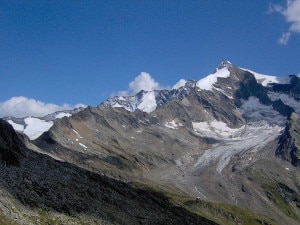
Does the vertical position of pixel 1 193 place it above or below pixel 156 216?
below

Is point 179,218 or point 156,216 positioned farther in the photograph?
point 179,218

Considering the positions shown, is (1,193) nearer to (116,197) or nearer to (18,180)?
(18,180)

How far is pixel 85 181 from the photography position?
97.9 meters

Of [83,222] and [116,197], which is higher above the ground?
[116,197]

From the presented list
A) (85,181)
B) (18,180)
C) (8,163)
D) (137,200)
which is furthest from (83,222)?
(137,200)

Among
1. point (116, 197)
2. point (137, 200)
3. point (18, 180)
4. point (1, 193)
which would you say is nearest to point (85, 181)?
point (116, 197)

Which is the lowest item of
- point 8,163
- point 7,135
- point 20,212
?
point 20,212

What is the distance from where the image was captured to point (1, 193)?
63.2 meters

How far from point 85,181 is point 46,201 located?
27.3m

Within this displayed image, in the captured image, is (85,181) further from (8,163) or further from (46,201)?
(46,201)

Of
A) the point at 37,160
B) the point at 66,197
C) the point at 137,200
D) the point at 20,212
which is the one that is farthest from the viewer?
the point at 137,200

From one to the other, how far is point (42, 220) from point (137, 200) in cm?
4827

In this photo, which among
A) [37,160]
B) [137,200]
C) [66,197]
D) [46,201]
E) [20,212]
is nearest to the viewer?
[20,212]

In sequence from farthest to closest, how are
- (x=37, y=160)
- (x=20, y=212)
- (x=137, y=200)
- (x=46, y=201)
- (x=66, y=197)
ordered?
1. (x=137, y=200)
2. (x=37, y=160)
3. (x=66, y=197)
4. (x=46, y=201)
5. (x=20, y=212)
